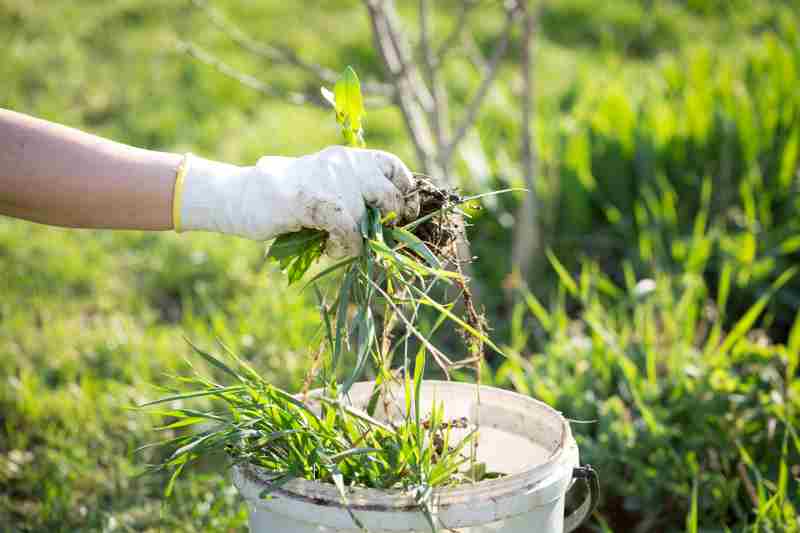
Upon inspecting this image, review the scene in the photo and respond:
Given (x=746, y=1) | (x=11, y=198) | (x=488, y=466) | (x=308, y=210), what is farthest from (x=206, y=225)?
(x=746, y=1)

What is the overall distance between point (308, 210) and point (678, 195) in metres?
2.15

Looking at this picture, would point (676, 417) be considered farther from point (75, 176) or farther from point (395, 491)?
point (75, 176)

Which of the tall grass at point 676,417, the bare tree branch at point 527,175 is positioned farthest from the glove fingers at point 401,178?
the bare tree branch at point 527,175

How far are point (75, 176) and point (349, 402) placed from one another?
0.61 metres

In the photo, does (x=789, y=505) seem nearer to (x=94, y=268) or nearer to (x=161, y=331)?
(x=161, y=331)

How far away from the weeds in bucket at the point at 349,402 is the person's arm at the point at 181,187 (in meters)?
0.05

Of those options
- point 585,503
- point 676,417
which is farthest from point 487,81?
point 585,503

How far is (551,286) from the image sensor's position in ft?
9.98

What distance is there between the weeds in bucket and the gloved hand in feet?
0.11

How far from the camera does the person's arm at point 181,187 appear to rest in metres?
1.45

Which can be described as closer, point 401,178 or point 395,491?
point 395,491

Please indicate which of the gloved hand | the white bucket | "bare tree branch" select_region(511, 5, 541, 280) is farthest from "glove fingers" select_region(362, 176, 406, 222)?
"bare tree branch" select_region(511, 5, 541, 280)

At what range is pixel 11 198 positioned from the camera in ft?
4.86

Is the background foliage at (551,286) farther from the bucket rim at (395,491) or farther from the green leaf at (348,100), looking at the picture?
the green leaf at (348,100)
